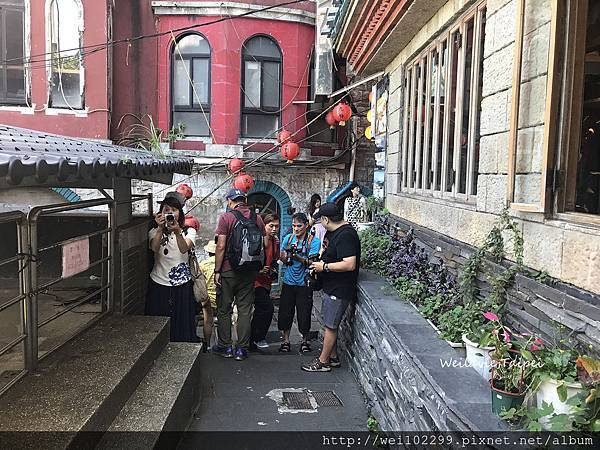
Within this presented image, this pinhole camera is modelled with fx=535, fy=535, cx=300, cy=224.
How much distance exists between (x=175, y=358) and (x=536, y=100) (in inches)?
152

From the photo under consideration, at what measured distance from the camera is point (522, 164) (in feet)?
12.2

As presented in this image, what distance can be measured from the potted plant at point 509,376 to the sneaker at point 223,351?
4.37 m

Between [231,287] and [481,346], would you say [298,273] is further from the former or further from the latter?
[481,346]

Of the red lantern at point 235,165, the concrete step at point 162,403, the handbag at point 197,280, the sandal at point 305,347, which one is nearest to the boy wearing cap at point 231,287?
the handbag at point 197,280

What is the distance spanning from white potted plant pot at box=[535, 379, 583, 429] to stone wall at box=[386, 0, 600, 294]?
23.8 inches

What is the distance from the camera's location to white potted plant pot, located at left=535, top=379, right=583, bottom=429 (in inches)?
98.4

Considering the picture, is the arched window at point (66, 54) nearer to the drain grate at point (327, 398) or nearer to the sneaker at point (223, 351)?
the sneaker at point (223, 351)

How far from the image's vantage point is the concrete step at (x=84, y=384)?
10.4 ft

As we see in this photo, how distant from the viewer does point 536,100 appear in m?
3.58

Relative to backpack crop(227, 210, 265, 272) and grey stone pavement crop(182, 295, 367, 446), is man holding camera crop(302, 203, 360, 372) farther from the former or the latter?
backpack crop(227, 210, 265, 272)

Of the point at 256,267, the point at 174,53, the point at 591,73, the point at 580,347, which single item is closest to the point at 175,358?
the point at 256,267

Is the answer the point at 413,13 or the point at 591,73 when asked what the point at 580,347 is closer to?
the point at 591,73

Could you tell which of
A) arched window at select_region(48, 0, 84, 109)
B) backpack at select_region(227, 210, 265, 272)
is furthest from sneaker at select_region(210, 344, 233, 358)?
arched window at select_region(48, 0, 84, 109)

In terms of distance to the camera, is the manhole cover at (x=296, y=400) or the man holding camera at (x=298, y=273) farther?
the man holding camera at (x=298, y=273)
